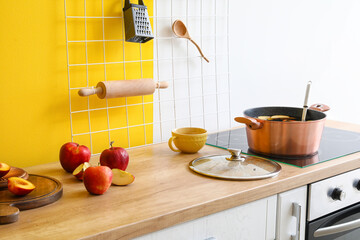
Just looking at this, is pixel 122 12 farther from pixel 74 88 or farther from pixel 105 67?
pixel 74 88

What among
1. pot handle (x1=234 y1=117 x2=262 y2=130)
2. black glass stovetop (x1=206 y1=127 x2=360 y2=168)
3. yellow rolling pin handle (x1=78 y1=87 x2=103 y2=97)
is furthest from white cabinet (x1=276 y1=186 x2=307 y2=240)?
yellow rolling pin handle (x1=78 y1=87 x2=103 y2=97)

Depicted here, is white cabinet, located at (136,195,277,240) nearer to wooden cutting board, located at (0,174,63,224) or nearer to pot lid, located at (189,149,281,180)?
pot lid, located at (189,149,281,180)

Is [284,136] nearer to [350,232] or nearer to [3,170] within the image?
[350,232]

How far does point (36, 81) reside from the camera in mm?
1455

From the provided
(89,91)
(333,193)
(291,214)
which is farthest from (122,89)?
(333,193)

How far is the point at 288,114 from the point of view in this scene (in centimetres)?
173

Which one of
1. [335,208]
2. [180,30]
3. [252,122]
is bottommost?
[335,208]

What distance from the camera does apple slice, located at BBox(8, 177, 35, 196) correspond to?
1106 millimetres

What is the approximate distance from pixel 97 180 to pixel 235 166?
1.57 feet

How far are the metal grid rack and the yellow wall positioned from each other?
0.8 inches

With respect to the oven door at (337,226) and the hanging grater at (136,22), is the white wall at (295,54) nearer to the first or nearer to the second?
the hanging grater at (136,22)

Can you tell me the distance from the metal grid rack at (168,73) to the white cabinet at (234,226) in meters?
0.61

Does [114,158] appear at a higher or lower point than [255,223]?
higher

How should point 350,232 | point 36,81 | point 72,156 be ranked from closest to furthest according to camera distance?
1. point 72,156
2. point 36,81
3. point 350,232
